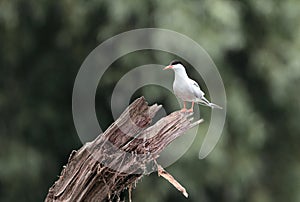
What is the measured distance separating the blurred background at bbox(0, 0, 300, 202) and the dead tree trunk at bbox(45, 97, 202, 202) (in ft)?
7.81

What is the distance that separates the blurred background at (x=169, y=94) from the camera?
13.1 ft

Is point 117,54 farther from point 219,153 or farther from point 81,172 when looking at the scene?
point 81,172

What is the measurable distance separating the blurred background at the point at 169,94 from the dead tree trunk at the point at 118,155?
2380 mm

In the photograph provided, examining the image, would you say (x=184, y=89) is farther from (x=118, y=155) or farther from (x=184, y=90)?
(x=118, y=155)

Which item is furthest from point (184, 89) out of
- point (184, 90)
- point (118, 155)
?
point (118, 155)

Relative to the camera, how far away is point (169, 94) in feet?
13.0

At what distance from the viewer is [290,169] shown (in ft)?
15.7

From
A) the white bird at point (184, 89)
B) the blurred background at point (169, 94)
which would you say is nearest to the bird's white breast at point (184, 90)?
the white bird at point (184, 89)

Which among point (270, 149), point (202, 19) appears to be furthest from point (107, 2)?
point (270, 149)

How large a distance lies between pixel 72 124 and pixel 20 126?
367mm

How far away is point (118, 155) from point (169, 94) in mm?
2540

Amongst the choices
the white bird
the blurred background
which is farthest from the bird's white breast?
the blurred background

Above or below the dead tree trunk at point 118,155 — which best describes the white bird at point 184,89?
above

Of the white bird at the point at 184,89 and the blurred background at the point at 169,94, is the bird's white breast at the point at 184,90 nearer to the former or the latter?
the white bird at the point at 184,89
